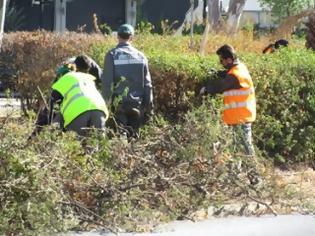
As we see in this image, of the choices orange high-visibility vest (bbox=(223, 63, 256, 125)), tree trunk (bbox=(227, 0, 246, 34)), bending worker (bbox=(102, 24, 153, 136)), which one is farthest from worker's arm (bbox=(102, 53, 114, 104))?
tree trunk (bbox=(227, 0, 246, 34))

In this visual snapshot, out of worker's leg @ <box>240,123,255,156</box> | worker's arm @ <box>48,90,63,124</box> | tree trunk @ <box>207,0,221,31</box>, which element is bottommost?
worker's leg @ <box>240,123,255,156</box>

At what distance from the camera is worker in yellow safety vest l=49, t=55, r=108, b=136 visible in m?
8.71

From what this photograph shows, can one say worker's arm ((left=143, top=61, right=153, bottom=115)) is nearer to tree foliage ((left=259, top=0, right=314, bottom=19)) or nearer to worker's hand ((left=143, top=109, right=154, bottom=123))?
worker's hand ((left=143, top=109, right=154, bottom=123))

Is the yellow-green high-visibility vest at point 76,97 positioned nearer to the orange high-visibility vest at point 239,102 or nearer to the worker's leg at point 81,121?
the worker's leg at point 81,121

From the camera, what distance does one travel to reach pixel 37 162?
6.80 meters

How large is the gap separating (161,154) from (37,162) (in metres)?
1.52

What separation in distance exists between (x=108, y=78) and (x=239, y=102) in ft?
4.88

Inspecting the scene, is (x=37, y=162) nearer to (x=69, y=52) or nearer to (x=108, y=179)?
(x=108, y=179)

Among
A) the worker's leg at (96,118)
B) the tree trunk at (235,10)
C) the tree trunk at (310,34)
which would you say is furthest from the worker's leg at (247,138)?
the tree trunk at (235,10)

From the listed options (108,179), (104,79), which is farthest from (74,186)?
(104,79)

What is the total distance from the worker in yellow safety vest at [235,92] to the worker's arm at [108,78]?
1.14 meters

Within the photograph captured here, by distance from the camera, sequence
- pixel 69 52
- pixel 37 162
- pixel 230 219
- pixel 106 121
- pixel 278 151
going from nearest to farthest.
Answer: pixel 37 162 < pixel 230 219 < pixel 106 121 < pixel 278 151 < pixel 69 52

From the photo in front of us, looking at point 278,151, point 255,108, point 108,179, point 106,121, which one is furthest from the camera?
point 278,151

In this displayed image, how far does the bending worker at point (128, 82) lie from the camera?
975cm
